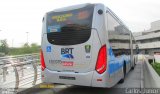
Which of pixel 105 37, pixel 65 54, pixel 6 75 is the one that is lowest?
pixel 6 75

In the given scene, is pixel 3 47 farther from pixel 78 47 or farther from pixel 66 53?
pixel 78 47

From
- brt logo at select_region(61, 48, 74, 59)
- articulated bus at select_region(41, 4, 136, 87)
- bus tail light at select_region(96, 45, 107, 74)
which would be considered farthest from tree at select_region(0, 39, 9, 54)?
bus tail light at select_region(96, 45, 107, 74)

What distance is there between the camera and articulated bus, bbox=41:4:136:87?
7555mm

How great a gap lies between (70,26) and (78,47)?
0.79 m

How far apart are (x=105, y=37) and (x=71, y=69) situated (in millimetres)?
1546

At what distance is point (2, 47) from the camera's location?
90.8m

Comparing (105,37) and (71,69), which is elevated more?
(105,37)

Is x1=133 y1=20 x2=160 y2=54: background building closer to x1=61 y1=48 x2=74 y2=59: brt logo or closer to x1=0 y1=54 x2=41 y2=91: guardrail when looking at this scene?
x1=0 y1=54 x2=41 y2=91: guardrail

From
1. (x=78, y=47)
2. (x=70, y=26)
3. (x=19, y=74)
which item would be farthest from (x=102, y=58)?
(x=19, y=74)

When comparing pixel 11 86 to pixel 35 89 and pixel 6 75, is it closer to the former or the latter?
pixel 6 75

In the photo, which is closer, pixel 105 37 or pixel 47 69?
pixel 105 37

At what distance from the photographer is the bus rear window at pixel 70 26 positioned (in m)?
7.81

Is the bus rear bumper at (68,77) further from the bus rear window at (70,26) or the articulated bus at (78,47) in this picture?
the bus rear window at (70,26)

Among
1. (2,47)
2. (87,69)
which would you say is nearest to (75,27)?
(87,69)
